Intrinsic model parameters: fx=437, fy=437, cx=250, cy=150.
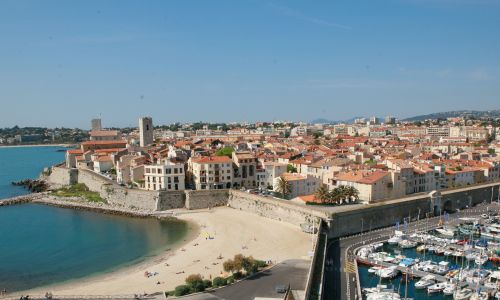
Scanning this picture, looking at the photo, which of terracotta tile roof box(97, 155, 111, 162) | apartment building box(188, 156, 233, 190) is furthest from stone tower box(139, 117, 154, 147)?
apartment building box(188, 156, 233, 190)

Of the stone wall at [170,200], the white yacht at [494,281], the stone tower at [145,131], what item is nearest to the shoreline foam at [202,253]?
the stone wall at [170,200]

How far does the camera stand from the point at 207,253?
31.4 meters

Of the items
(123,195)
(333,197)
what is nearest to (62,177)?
(123,195)

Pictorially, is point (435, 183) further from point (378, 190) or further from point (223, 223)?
point (223, 223)

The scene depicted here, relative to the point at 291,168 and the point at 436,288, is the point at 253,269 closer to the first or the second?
the point at 436,288

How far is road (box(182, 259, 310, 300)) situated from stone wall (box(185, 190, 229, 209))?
1946cm

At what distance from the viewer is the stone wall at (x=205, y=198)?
45656 millimetres

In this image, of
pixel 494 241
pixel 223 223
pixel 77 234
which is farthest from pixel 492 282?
pixel 77 234

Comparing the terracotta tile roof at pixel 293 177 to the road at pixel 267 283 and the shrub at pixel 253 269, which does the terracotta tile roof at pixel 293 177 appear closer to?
the road at pixel 267 283

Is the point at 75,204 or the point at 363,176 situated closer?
the point at 363,176

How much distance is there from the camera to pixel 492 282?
81.7 ft

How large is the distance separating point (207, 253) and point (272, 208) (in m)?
9.95

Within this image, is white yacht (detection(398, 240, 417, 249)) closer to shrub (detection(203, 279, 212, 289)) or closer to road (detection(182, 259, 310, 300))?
road (detection(182, 259, 310, 300))

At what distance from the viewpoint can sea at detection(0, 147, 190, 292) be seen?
28938 millimetres
